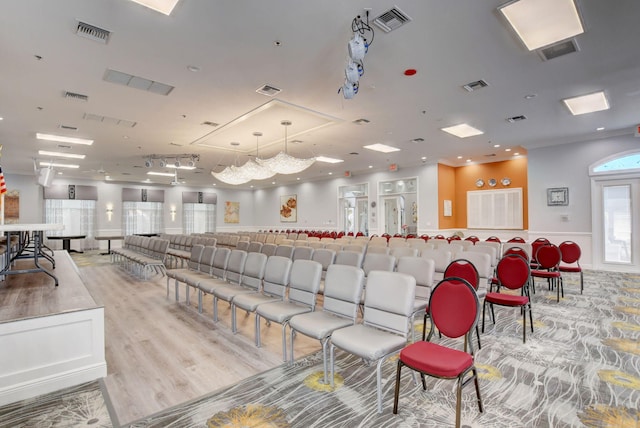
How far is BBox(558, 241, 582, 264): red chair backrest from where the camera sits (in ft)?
21.7

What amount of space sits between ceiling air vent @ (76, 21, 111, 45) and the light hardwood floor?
9.84 feet

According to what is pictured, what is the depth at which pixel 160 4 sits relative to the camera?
3115 mm

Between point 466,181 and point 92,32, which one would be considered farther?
point 466,181

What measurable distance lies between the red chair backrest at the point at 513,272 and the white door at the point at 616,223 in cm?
634

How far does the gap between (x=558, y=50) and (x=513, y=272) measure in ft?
9.54

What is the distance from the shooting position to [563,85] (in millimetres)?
5086

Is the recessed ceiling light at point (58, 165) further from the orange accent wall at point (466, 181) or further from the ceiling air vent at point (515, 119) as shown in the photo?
the ceiling air vent at point (515, 119)

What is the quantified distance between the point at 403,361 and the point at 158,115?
6.39 meters

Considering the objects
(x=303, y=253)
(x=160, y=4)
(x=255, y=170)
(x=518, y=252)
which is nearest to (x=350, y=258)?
(x=303, y=253)

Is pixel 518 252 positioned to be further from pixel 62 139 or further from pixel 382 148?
pixel 62 139

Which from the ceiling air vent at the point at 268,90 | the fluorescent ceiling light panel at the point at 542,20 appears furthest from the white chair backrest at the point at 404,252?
the ceiling air vent at the point at 268,90

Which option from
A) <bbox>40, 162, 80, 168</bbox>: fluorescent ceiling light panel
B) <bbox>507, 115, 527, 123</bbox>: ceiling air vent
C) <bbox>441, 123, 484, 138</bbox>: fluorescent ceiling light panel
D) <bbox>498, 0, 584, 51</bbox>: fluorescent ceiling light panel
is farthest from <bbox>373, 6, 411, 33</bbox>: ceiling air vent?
<bbox>40, 162, 80, 168</bbox>: fluorescent ceiling light panel

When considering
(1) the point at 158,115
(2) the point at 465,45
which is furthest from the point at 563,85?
(1) the point at 158,115

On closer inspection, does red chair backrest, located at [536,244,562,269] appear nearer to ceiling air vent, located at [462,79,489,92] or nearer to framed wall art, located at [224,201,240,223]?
ceiling air vent, located at [462,79,489,92]
